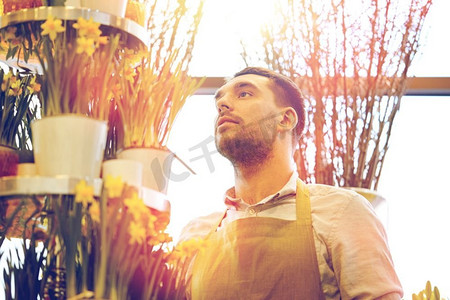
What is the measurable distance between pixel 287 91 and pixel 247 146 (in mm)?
355

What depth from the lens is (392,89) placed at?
2.67 metres

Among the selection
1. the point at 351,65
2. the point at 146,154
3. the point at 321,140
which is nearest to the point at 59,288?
the point at 146,154

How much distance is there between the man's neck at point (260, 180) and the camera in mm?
2354

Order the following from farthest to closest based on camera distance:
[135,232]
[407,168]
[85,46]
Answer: [407,168] < [85,46] < [135,232]

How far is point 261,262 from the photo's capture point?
2.05 meters

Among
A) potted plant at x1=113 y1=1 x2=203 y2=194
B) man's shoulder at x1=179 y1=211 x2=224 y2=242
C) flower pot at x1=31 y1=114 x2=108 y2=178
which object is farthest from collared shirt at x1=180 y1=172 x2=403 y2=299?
flower pot at x1=31 y1=114 x2=108 y2=178

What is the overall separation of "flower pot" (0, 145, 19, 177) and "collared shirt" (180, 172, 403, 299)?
103 cm

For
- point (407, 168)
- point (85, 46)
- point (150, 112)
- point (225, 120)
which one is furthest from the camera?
point (407, 168)

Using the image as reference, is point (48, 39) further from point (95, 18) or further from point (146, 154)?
point (146, 154)

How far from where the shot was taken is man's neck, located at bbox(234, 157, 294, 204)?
235 centimetres

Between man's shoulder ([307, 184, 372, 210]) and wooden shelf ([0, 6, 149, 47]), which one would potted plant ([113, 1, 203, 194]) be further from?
man's shoulder ([307, 184, 372, 210])

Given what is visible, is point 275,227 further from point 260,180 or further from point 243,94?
point 243,94

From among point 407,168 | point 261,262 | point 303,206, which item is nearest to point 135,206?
point 261,262

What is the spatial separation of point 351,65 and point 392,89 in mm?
193
